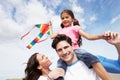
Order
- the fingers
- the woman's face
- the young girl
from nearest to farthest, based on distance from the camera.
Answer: the fingers < the young girl < the woman's face

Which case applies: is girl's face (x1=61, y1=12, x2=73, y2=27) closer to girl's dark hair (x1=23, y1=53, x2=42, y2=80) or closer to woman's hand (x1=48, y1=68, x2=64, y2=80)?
girl's dark hair (x1=23, y1=53, x2=42, y2=80)

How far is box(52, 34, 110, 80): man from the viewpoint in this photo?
500cm

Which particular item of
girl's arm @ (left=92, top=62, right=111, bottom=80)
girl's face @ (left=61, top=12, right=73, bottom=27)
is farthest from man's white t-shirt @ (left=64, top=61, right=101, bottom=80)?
girl's face @ (left=61, top=12, right=73, bottom=27)

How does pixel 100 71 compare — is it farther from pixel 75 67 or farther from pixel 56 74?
pixel 56 74

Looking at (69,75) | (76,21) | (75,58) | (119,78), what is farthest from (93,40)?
(119,78)

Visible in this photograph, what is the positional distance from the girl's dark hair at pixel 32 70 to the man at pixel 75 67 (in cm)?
136

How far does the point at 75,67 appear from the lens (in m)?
5.09

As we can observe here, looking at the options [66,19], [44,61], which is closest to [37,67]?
[44,61]

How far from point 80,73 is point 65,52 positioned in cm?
51

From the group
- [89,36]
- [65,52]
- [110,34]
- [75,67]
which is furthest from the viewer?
[89,36]

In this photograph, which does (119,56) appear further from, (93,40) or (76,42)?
(76,42)

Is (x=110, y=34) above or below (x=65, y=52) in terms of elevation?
above

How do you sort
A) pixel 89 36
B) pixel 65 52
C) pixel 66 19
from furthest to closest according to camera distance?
pixel 66 19
pixel 89 36
pixel 65 52

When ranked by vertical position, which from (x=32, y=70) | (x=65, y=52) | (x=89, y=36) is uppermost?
(x=89, y=36)
